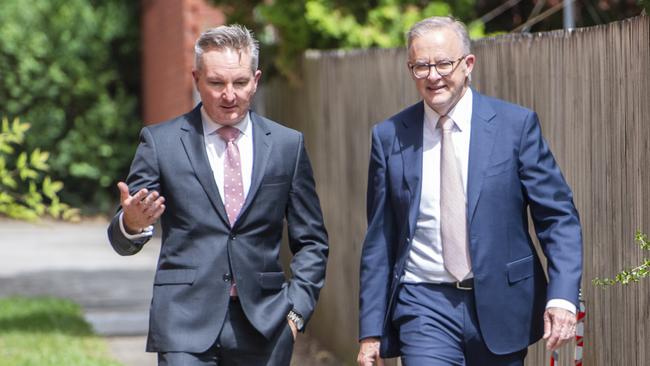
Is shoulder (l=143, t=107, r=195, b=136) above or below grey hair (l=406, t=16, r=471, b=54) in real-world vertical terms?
below

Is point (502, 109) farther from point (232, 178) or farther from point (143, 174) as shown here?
point (143, 174)

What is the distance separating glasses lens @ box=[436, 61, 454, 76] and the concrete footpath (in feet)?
13.4

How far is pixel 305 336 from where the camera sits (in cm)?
1085

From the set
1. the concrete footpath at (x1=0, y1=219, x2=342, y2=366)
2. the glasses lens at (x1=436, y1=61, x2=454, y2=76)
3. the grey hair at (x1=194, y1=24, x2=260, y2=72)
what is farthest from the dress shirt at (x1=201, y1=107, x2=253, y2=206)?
the concrete footpath at (x1=0, y1=219, x2=342, y2=366)

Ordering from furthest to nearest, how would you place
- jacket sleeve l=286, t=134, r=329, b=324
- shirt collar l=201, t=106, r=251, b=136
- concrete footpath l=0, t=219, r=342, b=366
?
1. concrete footpath l=0, t=219, r=342, b=366
2. jacket sleeve l=286, t=134, r=329, b=324
3. shirt collar l=201, t=106, r=251, b=136

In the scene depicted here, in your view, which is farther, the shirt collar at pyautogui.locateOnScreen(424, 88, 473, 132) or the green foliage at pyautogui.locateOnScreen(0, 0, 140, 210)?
the green foliage at pyautogui.locateOnScreen(0, 0, 140, 210)

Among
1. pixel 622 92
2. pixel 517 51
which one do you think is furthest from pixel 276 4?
pixel 622 92

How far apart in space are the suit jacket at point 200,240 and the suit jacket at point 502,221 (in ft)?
1.27

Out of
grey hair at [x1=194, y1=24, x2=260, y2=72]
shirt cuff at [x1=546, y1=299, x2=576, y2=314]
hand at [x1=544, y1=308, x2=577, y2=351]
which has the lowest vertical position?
hand at [x1=544, y1=308, x2=577, y2=351]

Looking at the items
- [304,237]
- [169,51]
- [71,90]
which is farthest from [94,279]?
[304,237]

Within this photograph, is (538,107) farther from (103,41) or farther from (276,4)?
(103,41)

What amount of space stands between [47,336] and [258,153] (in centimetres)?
634

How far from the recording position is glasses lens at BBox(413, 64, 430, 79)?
4.59 metres

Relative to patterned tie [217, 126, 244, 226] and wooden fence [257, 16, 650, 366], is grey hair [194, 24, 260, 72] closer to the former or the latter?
patterned tie [217, 126, 244, 226]
